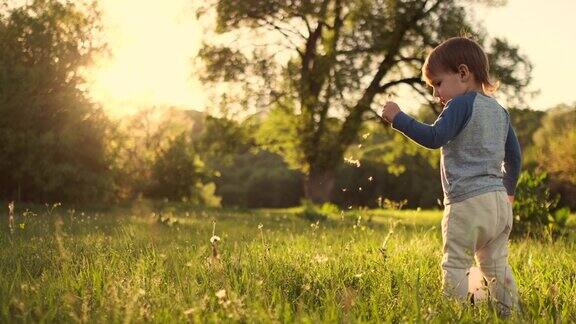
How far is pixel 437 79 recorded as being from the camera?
4098 millimetres

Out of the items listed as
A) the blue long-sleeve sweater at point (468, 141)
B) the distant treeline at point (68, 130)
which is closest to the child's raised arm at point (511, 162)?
the blue long-sleeve sweater at point (468, 141)

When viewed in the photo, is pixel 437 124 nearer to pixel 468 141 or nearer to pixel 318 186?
pixel 468 141

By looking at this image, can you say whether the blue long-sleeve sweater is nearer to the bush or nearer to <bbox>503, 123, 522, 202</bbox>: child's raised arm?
<bbox>503, 123, 522, 202</bbox>: child's raised arm

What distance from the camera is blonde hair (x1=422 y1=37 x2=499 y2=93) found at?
13.1 ft

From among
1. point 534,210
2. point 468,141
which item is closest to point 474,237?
point 468,141

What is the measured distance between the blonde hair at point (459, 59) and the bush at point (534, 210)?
5.91 meters

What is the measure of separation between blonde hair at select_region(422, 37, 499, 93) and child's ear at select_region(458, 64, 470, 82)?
0.02 meters

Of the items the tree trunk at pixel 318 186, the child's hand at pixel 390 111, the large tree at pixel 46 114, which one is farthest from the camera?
the tree trunk at pixel 318 186

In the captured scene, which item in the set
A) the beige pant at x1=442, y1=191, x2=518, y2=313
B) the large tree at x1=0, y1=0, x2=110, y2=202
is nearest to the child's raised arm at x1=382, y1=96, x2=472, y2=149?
the beige pant at x1=442, y1=191, x2=518, y2=313

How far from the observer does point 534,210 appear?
937 cm

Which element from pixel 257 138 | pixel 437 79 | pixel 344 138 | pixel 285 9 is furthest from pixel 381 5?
pixel 437 79

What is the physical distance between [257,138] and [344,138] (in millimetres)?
4995

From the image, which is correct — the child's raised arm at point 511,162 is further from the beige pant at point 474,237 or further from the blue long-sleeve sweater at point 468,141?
the beige pant at point 474,237

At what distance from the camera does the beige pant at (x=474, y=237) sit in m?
3.77
